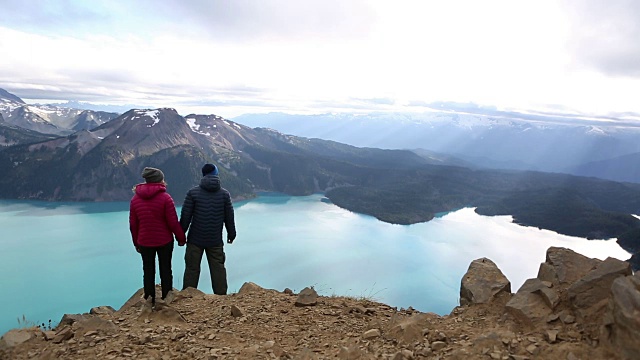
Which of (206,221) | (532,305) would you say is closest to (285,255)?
(206,221)

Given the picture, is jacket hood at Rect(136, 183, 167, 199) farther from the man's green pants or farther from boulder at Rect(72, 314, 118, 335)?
boulder at Rect(72, 314, 118, 335)

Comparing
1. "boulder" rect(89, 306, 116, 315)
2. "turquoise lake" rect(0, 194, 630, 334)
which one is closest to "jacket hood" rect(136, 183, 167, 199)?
"boulder" rect(89, 306, 116, 315)

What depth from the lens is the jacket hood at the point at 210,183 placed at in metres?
8.70

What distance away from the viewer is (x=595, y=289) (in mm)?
5270

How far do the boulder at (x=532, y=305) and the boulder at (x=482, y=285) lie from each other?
83cm

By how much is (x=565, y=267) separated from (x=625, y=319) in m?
2.85

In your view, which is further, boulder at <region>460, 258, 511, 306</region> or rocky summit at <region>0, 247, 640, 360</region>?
boulder at <region>460, 258, 511, 306</region>

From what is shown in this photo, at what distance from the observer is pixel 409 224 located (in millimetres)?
142875

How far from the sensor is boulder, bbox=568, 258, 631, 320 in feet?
16.9

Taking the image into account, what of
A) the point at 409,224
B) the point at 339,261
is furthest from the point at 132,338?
the point at 409,224

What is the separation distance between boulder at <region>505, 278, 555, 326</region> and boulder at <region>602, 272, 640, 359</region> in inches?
38.8

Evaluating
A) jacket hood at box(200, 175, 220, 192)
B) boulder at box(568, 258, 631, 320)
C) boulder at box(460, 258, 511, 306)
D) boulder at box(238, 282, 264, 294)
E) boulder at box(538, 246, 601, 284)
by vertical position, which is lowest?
boulder at box(238, 282, 264, 294)

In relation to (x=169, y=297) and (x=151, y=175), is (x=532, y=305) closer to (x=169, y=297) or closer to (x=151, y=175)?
(x=169, y=297)

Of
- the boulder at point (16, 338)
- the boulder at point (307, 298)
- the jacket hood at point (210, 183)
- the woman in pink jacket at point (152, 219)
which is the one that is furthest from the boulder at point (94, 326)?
the jacket hood at point (210, 183)
